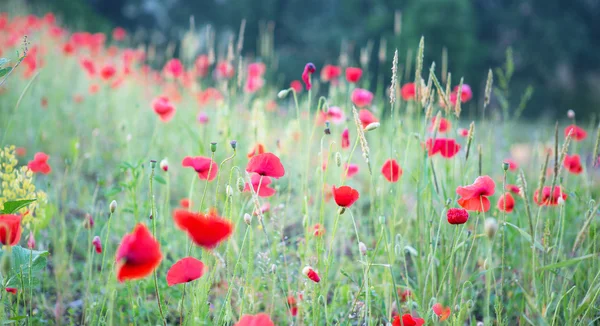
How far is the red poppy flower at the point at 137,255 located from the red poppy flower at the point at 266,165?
1.11 feet

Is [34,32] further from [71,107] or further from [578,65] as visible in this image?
[578,65]

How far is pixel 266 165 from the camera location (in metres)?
1.04

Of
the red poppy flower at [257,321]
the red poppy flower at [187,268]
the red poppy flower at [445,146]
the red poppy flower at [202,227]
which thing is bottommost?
the red poppy flower at [257,321]

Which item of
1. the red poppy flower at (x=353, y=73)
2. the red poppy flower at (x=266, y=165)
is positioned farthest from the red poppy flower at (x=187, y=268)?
the red poppy flower at (x=353, y=73)

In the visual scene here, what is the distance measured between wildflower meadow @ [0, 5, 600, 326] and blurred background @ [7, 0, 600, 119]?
262 inches

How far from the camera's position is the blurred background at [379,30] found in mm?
9730

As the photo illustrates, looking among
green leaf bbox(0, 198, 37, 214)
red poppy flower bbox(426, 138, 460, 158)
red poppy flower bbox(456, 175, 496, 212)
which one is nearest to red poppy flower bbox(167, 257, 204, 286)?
green leaf bbox(0, 198, 37, 214)

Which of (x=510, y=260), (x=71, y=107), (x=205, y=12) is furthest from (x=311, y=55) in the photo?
(x=510, y=260)

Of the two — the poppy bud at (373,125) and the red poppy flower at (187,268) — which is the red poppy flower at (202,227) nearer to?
the red poppy flower at (187,268)

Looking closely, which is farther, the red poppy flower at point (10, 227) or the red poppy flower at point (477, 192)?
the red poppy flower at point (477, 192)

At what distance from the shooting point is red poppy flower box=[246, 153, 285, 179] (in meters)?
1.03

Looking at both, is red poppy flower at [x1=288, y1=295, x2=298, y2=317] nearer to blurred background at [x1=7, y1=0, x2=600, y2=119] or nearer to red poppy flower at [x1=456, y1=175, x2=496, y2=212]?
red poppy flower at [x1=456, y1=175, x2=496, y2=212]

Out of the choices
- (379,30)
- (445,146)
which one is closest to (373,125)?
(445,146)

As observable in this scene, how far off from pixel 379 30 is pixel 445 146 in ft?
27.8
